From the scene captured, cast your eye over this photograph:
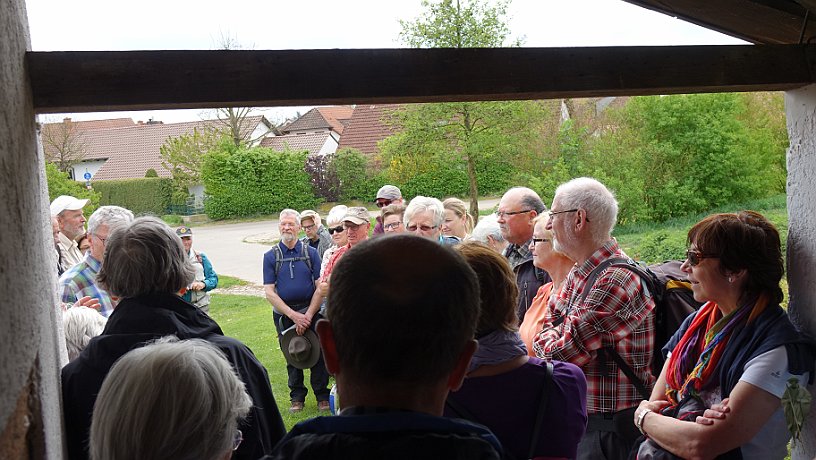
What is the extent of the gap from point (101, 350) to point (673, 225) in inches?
467

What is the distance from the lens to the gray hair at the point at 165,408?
62.3 inches

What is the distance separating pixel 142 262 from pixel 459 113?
12.4 meters

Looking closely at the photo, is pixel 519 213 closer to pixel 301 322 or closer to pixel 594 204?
pixel 594 204

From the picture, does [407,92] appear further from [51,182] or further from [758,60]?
[51,182]

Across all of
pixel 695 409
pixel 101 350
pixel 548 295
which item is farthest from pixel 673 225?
pixel 101 350

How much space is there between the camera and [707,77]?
99.4 inches

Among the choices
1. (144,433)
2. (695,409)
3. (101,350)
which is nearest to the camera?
(144,433)

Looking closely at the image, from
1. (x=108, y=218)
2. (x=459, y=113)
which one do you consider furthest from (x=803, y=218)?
(x=459, y=113)

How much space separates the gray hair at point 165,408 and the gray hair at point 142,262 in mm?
653

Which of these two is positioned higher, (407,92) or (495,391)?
(407,92)

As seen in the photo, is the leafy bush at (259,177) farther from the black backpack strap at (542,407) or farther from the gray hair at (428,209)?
the black backpack strap at (542,407)

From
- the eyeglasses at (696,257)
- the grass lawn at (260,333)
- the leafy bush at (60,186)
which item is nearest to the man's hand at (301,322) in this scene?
the grass lawn at (260,333)

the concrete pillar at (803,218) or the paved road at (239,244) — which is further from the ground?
the concrete pillar at (803,218)

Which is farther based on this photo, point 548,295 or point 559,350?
point 548,295
